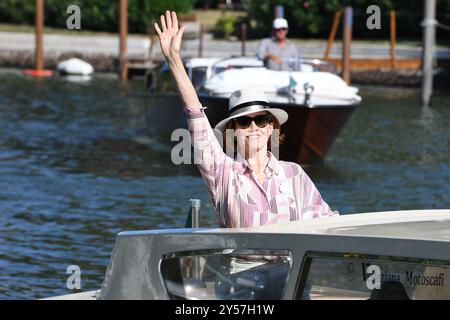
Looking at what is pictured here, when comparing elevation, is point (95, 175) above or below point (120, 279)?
below

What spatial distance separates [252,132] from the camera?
5.65 m

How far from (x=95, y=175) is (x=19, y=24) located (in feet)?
113

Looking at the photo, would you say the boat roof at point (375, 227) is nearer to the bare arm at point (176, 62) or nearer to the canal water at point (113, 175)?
the bare arm at point (176, 62)

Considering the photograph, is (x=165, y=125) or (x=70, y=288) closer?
(x=70, y=288)

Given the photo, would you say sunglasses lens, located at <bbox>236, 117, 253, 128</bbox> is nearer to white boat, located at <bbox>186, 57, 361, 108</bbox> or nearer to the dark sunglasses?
the dark sunglasses

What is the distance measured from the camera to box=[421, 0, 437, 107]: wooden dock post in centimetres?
2832

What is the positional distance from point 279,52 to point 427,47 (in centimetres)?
1018

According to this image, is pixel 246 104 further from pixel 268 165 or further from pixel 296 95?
pixel 296 95

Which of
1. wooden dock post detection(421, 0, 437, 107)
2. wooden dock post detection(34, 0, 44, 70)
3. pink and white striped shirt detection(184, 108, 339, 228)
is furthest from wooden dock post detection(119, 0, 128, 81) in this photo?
pink and white striped shirt detection(184, 108, 339, 228)

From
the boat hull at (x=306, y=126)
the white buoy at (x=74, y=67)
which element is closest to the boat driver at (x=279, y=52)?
the boat hull at (x=306, y=126)

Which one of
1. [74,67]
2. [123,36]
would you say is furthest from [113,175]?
[74,67]

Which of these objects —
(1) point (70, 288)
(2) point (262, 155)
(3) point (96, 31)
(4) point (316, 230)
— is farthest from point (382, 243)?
(3) point (96, 31)

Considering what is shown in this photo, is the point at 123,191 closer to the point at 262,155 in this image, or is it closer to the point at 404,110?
the point at 262,155

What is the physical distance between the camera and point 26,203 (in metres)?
15.6
